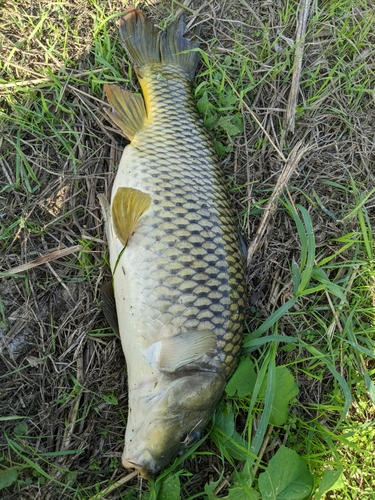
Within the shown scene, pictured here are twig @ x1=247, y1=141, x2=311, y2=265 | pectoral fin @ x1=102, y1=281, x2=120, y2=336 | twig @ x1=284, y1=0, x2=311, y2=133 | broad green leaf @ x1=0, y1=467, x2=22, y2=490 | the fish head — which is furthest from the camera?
twig @ x1=284, y1=0, x2=311, y2=133

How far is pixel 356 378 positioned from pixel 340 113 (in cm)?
179

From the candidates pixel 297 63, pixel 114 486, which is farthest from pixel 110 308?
pixel 297 63

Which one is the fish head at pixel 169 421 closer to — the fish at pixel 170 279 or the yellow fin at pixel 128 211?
the fish at pixel 170 279

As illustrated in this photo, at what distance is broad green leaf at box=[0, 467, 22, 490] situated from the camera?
2.09 meters

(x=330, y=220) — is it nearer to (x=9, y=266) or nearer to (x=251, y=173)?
(x=251, y=173)

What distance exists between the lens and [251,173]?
2.72 m

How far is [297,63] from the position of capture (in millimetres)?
2818

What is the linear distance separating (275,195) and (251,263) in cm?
45

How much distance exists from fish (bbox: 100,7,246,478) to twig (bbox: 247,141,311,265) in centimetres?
29

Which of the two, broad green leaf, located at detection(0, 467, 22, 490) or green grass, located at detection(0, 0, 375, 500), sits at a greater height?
green grass, located at detection(0, 0, 375, 500)

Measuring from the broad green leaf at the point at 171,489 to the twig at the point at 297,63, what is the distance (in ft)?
7.39

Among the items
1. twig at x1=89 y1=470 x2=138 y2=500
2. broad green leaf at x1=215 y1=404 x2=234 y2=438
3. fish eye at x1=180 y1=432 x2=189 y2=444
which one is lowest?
twig at x1=89 y1=470 x2=138 y2=500

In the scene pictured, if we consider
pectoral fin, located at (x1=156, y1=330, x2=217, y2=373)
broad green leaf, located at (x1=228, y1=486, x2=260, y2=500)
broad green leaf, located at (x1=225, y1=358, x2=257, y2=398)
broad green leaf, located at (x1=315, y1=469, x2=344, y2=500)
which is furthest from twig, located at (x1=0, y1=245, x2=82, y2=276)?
broad green leaf, located at (x1=315, y1=469, x2=344, y2=500)

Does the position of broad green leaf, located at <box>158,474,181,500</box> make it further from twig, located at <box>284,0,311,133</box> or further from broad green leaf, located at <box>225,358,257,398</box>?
twig, located at <box>284,0,311,133</box>
